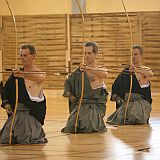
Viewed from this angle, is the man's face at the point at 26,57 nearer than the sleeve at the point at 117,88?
Yes

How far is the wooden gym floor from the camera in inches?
199

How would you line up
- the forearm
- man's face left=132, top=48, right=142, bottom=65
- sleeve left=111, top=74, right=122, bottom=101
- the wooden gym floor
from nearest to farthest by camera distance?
the wooden gym floor → the forearm → man's face left=132, top=48, right=142, bottom=65 → sleeve left=111, top=74, right=122, bottom=101

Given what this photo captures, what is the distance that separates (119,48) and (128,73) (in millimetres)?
5938

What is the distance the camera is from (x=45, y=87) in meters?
14.5

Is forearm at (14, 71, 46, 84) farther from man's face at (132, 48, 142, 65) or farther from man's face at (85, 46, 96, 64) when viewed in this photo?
man's face at (132, 48, 142, 65)

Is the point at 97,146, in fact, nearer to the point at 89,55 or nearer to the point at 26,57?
the point at 26,57

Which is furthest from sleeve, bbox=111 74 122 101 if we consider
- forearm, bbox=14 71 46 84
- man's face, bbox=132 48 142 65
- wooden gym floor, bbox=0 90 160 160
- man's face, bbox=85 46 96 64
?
forearm, bbox=14 71 46 84

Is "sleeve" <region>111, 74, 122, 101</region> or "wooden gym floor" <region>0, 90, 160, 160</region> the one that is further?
"sleeve" <region>111, 74, 122, 101</region>

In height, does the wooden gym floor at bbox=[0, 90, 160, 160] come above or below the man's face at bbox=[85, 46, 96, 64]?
below

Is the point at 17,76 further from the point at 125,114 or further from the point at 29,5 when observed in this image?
the point at 29,5

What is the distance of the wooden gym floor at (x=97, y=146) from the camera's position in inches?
199

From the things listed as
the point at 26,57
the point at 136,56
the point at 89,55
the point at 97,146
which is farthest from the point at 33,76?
the point at 136,56

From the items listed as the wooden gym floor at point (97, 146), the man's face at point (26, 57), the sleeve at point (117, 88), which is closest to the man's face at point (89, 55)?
the wooden gym floor at point (97, 146)

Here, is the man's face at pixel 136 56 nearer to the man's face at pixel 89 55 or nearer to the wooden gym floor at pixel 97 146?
the wooden gym floor at pixel 97 146
